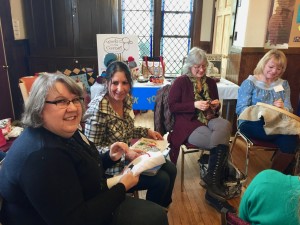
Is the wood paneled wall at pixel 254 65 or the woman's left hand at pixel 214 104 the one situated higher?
the wood paneled wall at pixel 254 65

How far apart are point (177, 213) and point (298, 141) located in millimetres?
1078

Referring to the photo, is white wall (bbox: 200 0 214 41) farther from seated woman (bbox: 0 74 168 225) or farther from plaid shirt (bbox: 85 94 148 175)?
seated woman (bbox: 0 74 168 225)

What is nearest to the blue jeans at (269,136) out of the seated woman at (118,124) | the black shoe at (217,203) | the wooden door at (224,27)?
the black shoe at (217,203)

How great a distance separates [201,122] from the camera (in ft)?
6.47

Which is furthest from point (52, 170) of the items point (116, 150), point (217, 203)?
point (217, 203)

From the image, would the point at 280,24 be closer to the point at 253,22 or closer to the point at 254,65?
the point at 253,22

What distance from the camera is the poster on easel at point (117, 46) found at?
2.72 m

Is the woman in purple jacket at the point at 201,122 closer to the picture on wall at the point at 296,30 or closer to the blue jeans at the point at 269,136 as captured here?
the blue jeans at the point at 269,136

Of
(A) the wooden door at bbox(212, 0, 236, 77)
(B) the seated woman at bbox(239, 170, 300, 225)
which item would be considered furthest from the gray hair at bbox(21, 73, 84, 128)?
(A) the wooden door at bbox(212, 0, 236, 77)

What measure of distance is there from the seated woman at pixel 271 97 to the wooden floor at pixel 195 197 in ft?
1.28

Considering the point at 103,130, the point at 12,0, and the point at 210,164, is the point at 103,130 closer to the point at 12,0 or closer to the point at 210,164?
the point at 210,164

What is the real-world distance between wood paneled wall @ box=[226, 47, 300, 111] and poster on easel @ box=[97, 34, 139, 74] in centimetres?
115

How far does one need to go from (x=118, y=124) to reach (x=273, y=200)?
95cm

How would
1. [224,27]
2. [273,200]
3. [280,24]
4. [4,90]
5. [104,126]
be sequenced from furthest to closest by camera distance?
1. [224,27]
2. [4,90]
3. [280,24]
4. [104,126]
5. [273,200]
